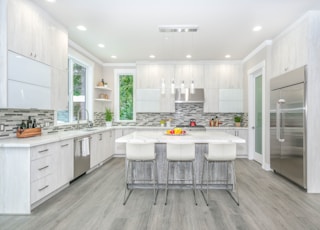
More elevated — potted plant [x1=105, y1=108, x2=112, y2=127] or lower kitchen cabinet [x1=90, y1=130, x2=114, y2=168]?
potted plant [x1=105, y1=108, x2=112, y2=127]

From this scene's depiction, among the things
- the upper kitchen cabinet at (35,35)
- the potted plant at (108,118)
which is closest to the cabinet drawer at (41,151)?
the upper kitchen cabinet at (35,35)

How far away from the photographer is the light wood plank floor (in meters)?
2.58

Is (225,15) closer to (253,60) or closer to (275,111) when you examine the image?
(275,111)

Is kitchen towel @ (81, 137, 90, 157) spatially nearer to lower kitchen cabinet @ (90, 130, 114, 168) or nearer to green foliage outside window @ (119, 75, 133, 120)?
lower kitchen cabinet @ (90, 130, 114, 168)

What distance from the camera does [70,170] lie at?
3861 millimetres

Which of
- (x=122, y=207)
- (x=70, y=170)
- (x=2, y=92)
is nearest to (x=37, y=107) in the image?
(x=2, y=92)

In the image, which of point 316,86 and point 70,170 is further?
point 70,170

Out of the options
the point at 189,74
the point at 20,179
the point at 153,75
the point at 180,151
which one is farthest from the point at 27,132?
the point at 189,74

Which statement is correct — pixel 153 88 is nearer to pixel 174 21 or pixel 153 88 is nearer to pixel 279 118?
pixel 174 21

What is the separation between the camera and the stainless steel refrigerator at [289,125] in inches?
144

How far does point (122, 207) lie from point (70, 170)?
1356 millimetres

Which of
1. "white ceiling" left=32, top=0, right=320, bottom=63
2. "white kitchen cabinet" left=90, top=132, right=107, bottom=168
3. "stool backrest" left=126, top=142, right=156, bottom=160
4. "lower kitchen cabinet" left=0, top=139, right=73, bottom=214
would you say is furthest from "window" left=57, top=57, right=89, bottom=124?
"stool backrest" left=126, top=142, right=156, bottom=160

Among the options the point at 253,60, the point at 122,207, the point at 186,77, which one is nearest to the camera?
the point at 122,207

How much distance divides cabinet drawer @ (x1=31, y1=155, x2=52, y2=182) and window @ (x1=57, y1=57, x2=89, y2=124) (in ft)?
5.63
